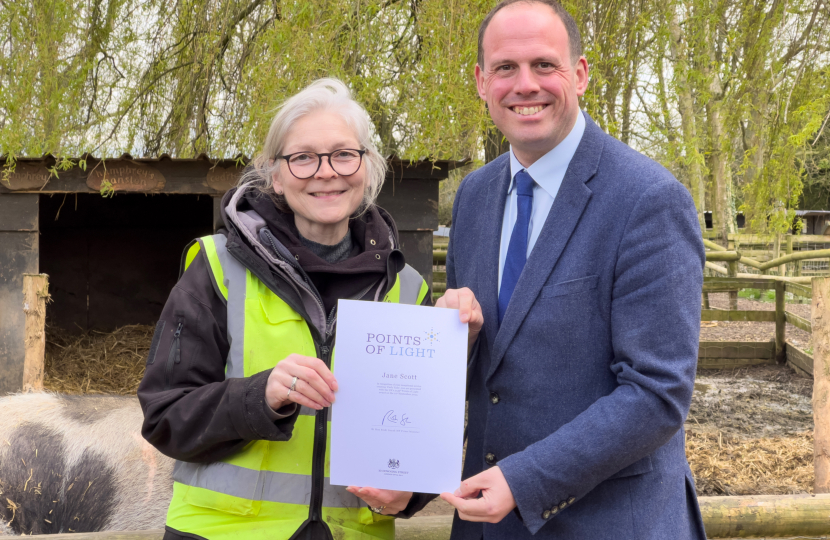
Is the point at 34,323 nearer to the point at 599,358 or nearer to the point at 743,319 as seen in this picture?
the point at 599,358

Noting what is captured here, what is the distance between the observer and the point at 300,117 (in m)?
1.83

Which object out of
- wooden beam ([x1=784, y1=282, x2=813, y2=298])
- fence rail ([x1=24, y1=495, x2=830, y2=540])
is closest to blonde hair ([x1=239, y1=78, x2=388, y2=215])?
fence rail ([x1=24, y1=495, x2=830, y2=540])

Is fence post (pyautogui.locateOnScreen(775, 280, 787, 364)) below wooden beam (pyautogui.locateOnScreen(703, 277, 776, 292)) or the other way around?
below

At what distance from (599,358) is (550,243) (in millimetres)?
273

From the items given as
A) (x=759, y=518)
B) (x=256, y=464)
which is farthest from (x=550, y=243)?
(x=759, y=518)

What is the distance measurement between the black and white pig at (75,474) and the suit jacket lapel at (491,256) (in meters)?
2.19

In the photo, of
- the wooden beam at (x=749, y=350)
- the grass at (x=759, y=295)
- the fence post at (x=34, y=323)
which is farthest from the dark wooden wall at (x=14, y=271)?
the grass at (x=759, y=295)

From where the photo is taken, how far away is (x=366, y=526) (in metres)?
1.71

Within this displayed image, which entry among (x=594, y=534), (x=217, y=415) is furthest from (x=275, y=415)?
(x=594, y=534)

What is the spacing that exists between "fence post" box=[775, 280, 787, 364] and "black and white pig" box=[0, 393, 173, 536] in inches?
294

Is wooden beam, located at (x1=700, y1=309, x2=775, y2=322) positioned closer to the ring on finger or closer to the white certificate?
the white certificate

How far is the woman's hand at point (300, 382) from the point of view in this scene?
1471 millimetres

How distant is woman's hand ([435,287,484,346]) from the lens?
5.12ft
